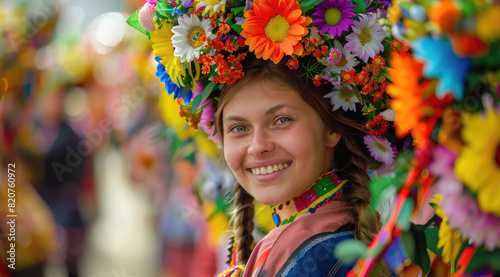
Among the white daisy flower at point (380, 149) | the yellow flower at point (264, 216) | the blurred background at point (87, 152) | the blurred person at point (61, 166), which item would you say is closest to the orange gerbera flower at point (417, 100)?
the white daisy flower at point (380, 149)

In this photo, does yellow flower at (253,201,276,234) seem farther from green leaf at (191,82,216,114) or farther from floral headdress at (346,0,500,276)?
floral headdress at (346,0,500,276)

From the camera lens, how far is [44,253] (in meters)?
3.57

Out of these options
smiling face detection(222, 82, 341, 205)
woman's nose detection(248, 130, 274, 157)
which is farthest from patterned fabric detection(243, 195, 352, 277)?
woman's nose detection(248, 130, 274, 157)

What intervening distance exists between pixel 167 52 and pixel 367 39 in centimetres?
68

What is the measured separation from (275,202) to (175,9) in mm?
715

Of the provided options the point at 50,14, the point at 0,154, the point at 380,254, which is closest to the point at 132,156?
the point at 0,154

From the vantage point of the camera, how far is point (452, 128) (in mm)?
997

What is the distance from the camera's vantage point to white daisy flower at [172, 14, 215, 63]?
6.13ft

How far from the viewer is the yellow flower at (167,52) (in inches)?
77.7

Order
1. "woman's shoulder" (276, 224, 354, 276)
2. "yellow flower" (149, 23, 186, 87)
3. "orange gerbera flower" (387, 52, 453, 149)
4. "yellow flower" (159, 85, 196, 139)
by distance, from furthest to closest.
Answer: "yellow flower" (159, 85, 196, 139) < "yellow flower" (149, 23, 186, 87) < "woman's shoulder" (276, 224, 354, 276) < "orange gerbera flower" (387, 52, 453, 149)

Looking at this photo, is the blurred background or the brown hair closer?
the brown hair

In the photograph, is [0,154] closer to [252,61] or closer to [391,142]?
[252,61]

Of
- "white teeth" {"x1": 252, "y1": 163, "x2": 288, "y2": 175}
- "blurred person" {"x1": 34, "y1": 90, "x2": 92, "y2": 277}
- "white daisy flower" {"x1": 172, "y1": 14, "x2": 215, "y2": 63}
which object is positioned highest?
"white daisy flower" {"x1": 172, "y1": 14, "x2": 215, "y2": 63}

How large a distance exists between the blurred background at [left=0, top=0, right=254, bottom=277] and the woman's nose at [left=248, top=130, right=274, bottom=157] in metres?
1.48
